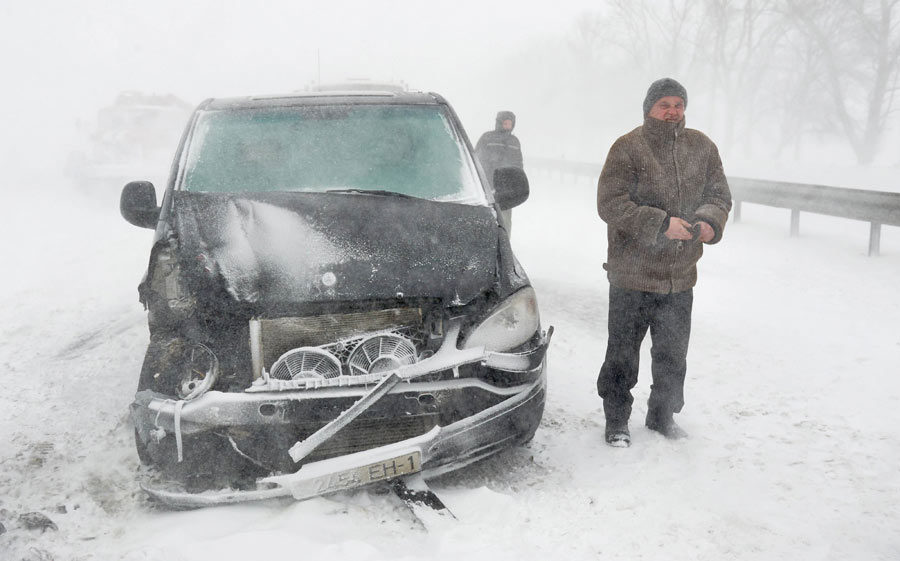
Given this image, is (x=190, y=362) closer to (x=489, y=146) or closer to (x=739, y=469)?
(x=739, y=469)

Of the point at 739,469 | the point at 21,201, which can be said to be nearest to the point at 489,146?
the point at 739,469

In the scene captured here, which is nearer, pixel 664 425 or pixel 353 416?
pixel 353 416

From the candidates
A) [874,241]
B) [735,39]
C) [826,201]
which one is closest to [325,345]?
[874,241]

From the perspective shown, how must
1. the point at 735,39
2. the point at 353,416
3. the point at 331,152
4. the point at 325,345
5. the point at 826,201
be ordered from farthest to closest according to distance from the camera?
the point at 735,39
the point at 826,201
the point at 331,152
the point at 325,345
the point at 353,416

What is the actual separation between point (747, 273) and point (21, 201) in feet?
55.5

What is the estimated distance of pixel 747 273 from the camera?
911 cm

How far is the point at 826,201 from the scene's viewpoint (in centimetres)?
1050

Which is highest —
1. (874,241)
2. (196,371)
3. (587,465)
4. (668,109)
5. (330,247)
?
(668,109)

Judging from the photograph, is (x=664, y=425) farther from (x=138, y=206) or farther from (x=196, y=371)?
(x=138, y=206)

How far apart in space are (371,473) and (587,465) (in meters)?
1.27

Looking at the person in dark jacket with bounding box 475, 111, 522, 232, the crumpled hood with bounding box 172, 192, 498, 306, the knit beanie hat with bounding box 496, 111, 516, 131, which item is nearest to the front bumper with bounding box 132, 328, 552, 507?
the crumpled hood with bounding box 172, 192, 498, 306

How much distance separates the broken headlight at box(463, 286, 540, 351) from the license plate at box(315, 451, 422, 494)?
530 millimetres

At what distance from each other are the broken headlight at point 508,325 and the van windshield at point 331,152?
2.86 ft

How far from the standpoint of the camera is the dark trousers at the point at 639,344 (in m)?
4.16
